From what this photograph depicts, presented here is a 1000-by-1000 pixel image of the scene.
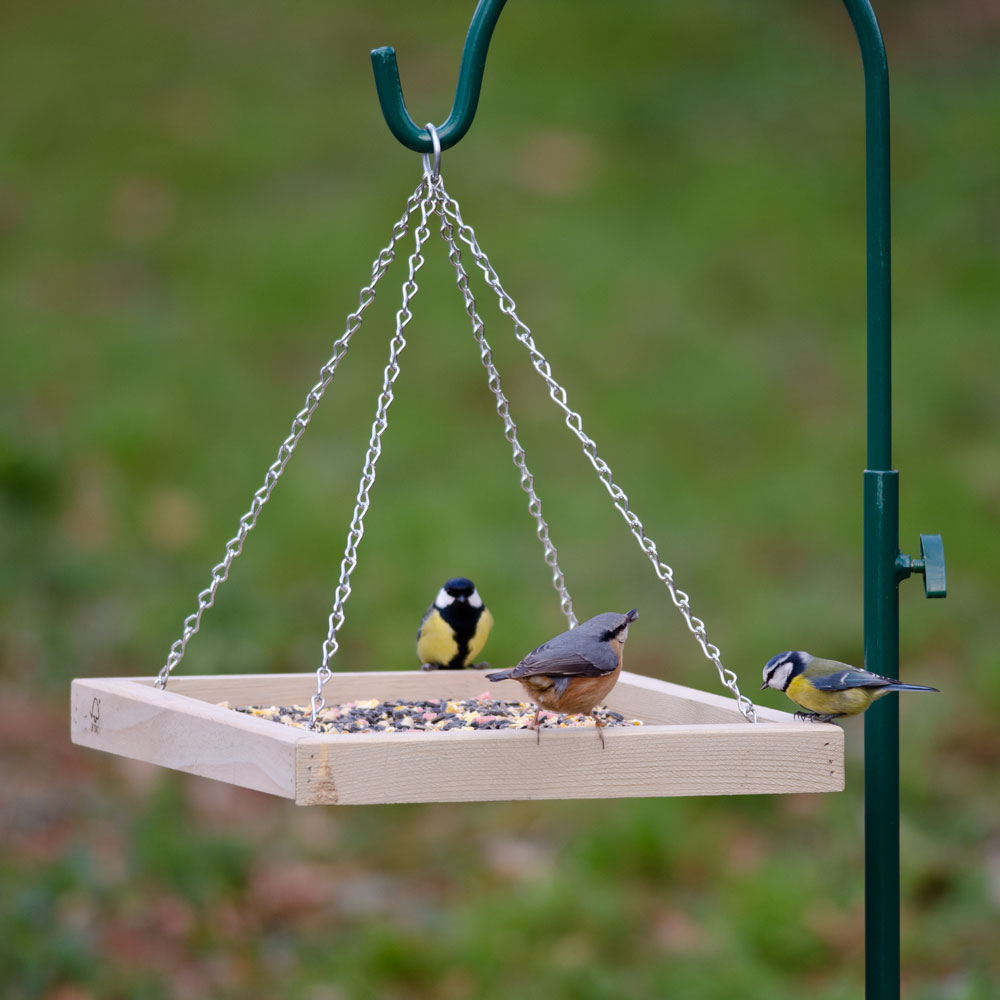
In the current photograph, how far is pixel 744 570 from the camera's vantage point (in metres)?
7.52

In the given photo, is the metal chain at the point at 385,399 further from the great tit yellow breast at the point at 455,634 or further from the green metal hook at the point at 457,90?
the great tit yellow breast at the point at 455,634

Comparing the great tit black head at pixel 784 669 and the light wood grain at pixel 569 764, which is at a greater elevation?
the great tit black head at pixel 784 669

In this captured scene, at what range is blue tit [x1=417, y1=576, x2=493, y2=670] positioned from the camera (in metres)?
4.09

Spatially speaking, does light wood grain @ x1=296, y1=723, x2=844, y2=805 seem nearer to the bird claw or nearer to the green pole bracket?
the bird claw

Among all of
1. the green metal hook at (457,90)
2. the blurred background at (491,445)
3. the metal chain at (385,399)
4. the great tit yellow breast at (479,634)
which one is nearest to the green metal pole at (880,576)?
the green metal hook at (457,90)

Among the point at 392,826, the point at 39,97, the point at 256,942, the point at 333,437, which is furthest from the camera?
the point at 39,97

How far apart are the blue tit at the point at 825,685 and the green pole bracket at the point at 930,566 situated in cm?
22

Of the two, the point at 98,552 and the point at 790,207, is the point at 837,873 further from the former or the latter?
the point at 790,207

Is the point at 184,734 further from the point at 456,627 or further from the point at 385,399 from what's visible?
the point at 456,627

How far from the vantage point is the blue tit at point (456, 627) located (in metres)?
4.09

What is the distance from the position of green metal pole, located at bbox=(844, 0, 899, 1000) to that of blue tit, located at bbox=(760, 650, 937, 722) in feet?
0.21

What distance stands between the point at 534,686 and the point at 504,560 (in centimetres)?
442

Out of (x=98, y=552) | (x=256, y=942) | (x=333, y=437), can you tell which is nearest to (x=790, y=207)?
(x=333, y=437)

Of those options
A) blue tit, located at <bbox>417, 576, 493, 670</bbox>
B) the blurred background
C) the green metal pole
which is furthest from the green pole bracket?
the blurred background
